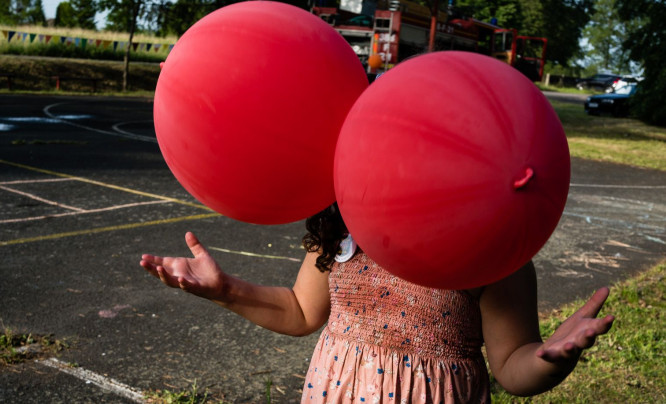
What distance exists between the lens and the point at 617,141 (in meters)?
17.5

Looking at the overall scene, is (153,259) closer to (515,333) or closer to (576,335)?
(515,333)

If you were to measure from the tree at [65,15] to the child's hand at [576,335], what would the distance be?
1848 inches

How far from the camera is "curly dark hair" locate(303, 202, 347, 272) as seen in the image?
1717 millimetres

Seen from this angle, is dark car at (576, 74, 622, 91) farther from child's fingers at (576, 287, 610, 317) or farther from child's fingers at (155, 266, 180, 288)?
child's fingers at (155, 266, 180, 288)

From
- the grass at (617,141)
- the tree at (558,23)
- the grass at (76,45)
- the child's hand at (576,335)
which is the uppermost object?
the tree at (558,23)

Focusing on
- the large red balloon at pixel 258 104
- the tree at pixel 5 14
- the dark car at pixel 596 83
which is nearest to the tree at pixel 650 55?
the large red balloon at pixel 258 104

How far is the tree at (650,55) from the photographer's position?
73.2 feet

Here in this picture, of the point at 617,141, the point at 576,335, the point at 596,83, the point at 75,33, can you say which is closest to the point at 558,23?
the point at 596,83

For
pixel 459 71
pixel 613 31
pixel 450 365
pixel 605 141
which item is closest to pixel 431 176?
pixel 459 71

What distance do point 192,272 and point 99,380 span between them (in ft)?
6.02

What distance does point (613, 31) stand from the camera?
85750 mm

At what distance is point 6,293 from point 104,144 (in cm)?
728

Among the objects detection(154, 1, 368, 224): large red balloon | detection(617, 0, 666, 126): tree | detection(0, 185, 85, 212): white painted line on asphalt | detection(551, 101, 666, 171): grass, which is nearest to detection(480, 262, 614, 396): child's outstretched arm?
detection(154, 1, 368, 224): large red balloon

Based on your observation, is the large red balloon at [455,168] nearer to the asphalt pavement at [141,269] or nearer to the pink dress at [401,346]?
the pink dress at [401,346]
